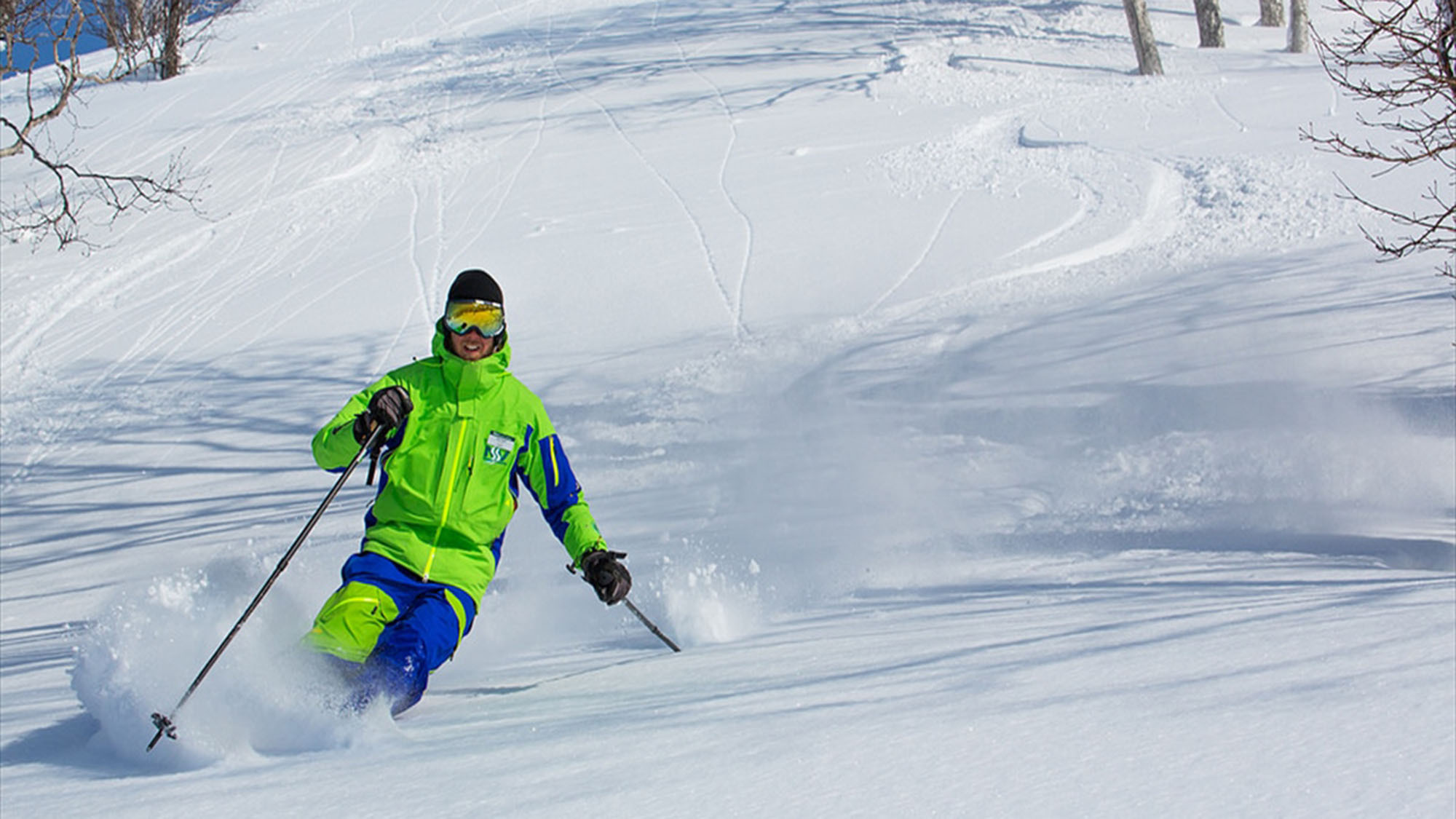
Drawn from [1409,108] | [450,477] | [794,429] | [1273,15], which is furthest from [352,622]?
[1273,15]

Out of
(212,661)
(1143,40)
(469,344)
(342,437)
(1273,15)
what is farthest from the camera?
(1273,15)

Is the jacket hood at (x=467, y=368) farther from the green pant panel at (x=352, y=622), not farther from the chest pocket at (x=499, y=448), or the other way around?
the green pant panel at (x=352, y=622)

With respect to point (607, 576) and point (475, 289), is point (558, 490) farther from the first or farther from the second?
point (475, 289)

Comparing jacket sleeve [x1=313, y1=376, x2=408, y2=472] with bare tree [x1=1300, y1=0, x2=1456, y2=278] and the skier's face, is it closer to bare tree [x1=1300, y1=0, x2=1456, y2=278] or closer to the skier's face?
the skier's face

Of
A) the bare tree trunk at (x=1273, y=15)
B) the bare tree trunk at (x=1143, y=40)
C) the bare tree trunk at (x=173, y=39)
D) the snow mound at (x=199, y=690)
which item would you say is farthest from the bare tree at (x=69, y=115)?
the bare tree trunk at (x=1273, y=15)

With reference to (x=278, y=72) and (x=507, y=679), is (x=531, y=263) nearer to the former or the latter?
(x=507, y=679)

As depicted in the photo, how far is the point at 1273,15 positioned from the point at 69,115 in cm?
1920

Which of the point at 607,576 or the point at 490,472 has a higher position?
the point at 490,472

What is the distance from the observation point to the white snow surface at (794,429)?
275 cm

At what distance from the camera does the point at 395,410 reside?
408 centimetres

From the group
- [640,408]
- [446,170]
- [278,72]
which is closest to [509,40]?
[278,72]

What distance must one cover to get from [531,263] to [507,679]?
8.12 metres

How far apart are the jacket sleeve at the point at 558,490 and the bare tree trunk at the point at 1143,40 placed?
1328cm

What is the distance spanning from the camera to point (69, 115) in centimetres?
1923
